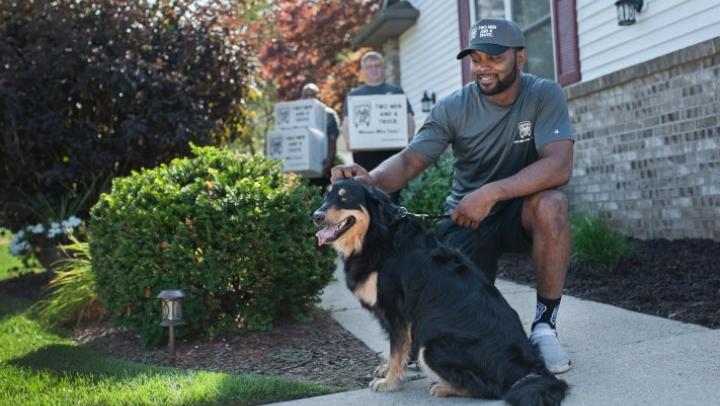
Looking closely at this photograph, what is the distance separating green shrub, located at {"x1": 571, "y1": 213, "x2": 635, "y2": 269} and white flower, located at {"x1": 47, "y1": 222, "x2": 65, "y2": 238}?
16.8 feet

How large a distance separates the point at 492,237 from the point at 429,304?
3.01 feet

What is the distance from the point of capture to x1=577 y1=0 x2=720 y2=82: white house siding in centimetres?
631

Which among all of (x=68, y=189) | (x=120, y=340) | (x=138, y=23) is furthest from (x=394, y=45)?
(x=120, y=340)

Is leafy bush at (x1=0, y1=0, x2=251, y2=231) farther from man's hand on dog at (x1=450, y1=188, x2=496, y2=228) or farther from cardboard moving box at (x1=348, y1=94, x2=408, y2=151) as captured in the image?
man's hand on dog at (x1=450, y1=188, x2=496, y2=228)

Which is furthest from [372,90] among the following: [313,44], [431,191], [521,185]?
[313,44]

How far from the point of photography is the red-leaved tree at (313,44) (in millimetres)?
16562

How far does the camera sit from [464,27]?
1067 cm

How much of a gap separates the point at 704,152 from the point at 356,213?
4.08 metres

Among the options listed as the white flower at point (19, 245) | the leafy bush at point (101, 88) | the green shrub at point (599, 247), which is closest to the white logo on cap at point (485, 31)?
the green shrub at point (599, 247)

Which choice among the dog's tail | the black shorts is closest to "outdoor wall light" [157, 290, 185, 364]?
the black shorts

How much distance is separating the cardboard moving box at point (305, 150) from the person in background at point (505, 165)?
527cm

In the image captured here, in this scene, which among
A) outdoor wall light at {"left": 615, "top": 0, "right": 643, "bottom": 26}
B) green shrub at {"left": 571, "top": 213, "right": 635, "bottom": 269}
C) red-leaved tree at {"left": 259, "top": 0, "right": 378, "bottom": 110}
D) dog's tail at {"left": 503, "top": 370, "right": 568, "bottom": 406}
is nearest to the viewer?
dog's tail at {"left": 503, "top": 370, "right": 568, "bottom": 406}

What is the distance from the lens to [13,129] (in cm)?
755

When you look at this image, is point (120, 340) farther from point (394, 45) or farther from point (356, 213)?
point (394, 45)
